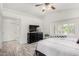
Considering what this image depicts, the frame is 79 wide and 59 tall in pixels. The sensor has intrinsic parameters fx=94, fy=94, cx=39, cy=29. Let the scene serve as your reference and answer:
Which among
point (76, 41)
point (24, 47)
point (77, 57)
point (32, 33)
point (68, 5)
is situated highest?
point (68, 5)

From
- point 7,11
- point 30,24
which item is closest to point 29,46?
point 30,24

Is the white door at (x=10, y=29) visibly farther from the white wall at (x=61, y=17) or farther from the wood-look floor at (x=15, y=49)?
the white wall at (x=61, y=17)

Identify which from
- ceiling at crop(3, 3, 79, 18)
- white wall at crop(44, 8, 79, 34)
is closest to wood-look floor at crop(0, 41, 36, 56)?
white wall at crop(44, 8, 79, 34)

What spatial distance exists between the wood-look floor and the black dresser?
0.12 metres

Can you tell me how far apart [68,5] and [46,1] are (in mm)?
409

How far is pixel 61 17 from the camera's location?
1.76m

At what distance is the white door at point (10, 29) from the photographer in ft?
5.75

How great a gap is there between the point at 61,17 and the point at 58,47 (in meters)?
0.56

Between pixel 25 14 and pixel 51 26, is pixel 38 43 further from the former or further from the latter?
pixel 25 14

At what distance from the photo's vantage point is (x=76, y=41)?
166cm

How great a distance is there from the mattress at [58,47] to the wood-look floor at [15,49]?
0.19 m

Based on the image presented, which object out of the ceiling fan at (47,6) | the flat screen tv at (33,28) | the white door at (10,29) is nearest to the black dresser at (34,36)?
the flat screen tv at (33,28)

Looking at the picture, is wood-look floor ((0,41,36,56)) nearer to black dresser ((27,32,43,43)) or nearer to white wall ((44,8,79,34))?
black dresser ((27,32,43,43))

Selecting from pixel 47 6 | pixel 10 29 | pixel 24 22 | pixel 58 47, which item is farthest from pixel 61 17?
pixel 10 29
